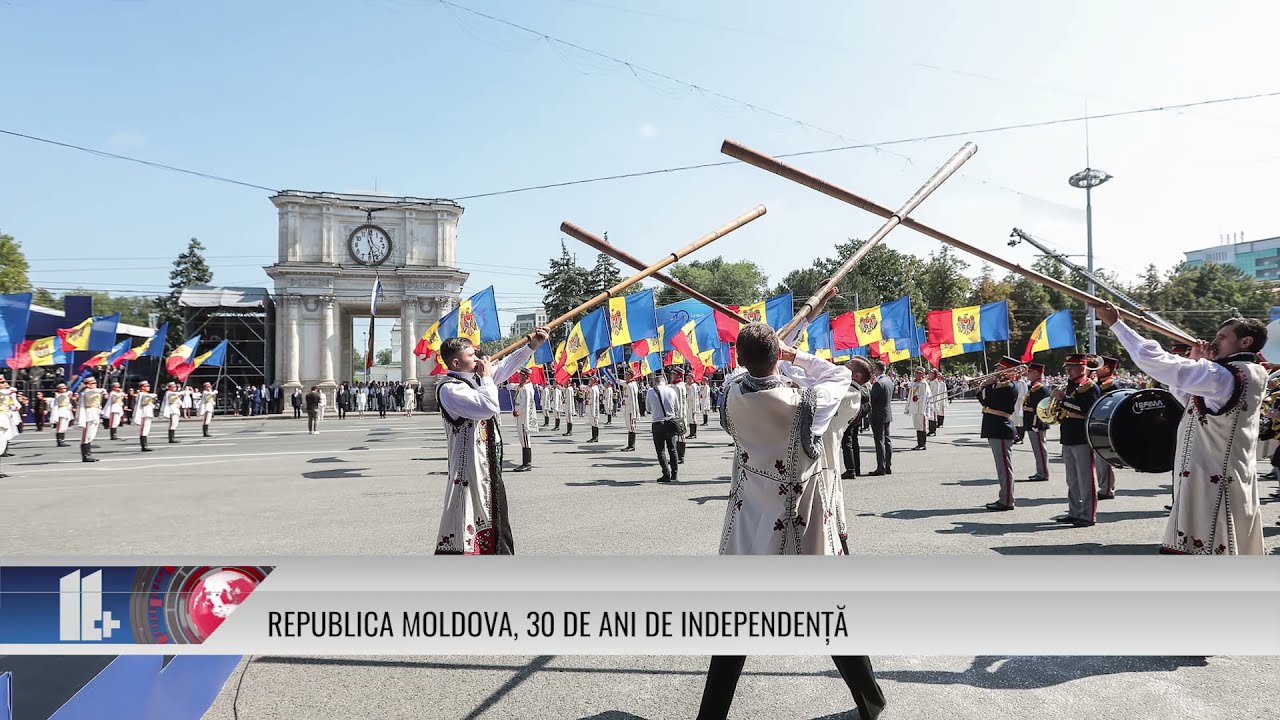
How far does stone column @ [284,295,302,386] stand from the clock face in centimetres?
228

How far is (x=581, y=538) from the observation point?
7094 mm

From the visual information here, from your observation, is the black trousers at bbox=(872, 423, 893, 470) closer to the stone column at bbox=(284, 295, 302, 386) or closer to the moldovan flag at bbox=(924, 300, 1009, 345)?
the moldovan flag at bbox=(924, 300, 1009, 345)

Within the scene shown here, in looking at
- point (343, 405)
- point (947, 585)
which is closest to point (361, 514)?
point (947, 585)

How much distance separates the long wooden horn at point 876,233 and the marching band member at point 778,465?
2.96 ft

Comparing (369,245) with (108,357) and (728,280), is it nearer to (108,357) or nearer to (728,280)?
(108,357)

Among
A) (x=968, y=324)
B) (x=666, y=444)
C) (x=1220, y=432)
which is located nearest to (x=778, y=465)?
(x=1220, y=432)

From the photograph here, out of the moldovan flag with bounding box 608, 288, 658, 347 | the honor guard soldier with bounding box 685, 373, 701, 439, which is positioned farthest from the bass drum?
the honor guard soldier with bounding box 685, 373, 701, 439

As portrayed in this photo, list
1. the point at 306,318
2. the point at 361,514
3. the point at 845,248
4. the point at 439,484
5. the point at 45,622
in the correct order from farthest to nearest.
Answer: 1. the point at 845,248
2. the point at 306,318
3. the point at 439,484
4. the point at 361,514
5. the point at 45,622

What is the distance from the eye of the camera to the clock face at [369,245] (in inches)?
324

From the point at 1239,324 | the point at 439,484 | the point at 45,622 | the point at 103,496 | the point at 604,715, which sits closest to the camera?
the point at 45,622

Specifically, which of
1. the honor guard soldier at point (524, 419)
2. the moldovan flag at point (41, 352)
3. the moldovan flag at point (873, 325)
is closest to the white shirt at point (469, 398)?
the honor guard soldier at point (524, 419)

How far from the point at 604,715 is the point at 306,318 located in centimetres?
1104

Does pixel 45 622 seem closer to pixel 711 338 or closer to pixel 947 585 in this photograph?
pixel 947 585

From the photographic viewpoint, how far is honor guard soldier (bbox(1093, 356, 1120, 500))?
8641 mm
